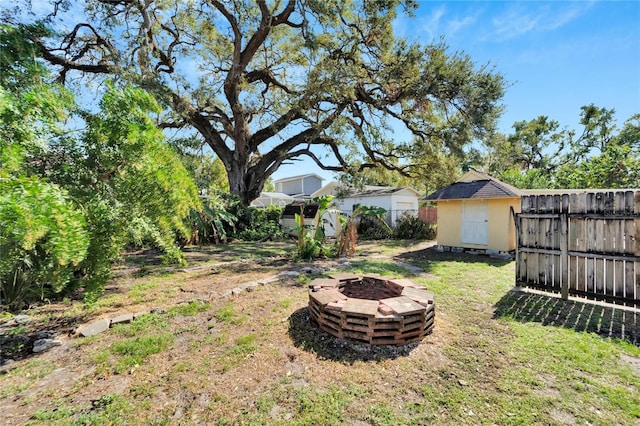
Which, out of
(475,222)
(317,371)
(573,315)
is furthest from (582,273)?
(475,222)

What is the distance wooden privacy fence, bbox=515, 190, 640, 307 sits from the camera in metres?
4.66

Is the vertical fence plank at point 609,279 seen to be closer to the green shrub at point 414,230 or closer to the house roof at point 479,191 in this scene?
the house roof at point 479,191

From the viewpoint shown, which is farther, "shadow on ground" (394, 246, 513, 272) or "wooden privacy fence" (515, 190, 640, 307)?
"shadow on ground" (394, 246, 513, 272)

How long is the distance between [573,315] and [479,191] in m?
6.66

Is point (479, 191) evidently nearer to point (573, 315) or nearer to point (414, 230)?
point (414, 230)

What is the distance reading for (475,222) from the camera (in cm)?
1079

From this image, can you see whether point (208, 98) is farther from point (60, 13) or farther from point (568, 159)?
point (568, 159)

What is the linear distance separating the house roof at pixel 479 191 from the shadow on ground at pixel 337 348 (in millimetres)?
8463

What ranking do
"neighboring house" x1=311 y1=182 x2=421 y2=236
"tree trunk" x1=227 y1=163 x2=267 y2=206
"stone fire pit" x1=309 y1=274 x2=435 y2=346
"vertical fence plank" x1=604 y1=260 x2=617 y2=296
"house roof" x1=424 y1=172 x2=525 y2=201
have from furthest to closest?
"neighboring house" x1=311 y1=182 x2=421 y2=236 → "tree trunk" x1=227 y1=163 x2=267 y2=206 → "house roof" x1=424 y1=172 x2=525 y2=201 → "vertical fence plank" x1=604 y1=260 x2=617 y2=296 → "stone fire pit" x1=309 y1=274 x2=435 y2=346

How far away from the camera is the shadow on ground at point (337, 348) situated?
325cm

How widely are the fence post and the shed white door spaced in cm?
540

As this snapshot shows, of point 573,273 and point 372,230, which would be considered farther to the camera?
point 372,230

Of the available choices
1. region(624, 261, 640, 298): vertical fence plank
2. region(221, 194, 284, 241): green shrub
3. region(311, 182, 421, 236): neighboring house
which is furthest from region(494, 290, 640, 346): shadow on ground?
region(311, 182, 421, 236): neighboring house

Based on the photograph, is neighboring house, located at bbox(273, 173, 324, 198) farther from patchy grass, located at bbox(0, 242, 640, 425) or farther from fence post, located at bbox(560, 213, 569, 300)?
patchy grass, located at bbox(0, 242, 640, 425)
